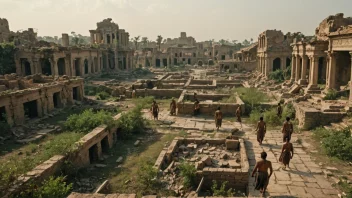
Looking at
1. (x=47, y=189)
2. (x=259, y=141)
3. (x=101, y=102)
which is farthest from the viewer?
(x=101, y=102)

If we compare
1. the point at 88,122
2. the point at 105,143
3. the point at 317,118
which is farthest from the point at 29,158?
the point at 317,118

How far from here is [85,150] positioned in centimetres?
913

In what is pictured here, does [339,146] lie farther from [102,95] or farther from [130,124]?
[102,95]

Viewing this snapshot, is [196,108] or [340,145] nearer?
[340,145]

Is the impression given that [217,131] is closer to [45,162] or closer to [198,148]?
[198,148]

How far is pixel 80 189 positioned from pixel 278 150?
Result: 7.05m

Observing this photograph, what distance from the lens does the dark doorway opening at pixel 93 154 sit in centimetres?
983

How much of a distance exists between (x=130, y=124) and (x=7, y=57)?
21.8m

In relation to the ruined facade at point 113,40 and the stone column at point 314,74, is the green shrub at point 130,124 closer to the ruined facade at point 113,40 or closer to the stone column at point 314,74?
the stone column at point 314,74

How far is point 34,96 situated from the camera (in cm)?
1534

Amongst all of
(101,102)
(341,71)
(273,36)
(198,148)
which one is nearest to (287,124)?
(198,148)

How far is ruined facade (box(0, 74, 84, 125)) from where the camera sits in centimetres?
1361

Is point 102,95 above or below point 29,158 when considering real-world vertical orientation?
above

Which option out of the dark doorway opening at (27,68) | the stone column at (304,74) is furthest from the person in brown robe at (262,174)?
the dark doorway opening at (27,68)
